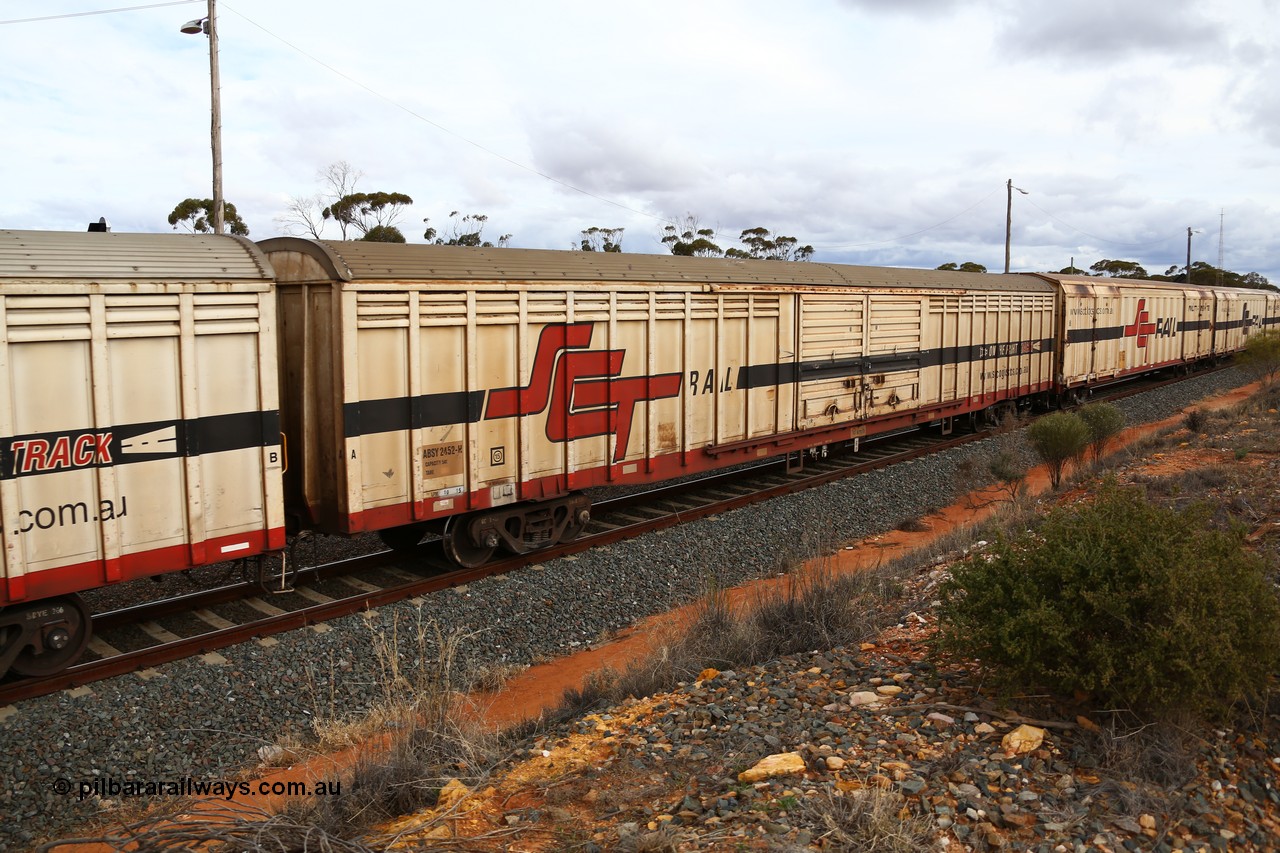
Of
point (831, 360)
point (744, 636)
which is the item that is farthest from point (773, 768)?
point (831, 360)

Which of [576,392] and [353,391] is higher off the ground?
[353,391]

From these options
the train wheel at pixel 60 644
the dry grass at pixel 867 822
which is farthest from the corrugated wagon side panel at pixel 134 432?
the dry grass at pixel 867 822

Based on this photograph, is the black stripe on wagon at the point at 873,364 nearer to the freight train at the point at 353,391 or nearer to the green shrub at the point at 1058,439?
the freight train at the point at 353,391

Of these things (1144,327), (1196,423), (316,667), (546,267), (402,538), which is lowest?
(316,667)

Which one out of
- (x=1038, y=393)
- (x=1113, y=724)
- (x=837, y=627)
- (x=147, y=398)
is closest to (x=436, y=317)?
(x=147, y=398)

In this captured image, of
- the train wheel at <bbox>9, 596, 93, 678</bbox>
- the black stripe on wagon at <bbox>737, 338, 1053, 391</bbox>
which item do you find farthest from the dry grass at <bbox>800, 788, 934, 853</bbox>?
the black stripe on wagon at <bbox>737, 338, 1053, 391</bbox>

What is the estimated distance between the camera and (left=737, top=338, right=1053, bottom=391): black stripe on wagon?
1350cm

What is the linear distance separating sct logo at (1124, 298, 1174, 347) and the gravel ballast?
61.3ft

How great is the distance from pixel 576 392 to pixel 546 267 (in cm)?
152

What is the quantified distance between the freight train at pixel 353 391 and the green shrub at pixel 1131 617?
572 centimetres

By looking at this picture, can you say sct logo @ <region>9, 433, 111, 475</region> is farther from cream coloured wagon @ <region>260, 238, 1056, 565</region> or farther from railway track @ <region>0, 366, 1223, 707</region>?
cream coloured wagon @ <region>260, 238, 1056, 565</region>

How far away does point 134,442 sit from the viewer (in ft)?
23.7

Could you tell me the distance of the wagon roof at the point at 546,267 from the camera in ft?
28.4

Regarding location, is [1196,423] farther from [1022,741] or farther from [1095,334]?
[1022,741]
